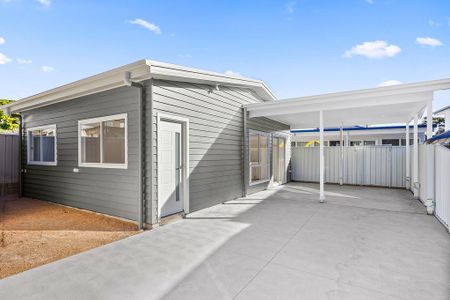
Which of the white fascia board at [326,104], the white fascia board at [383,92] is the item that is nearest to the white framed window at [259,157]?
the white fascia board at [326,104]

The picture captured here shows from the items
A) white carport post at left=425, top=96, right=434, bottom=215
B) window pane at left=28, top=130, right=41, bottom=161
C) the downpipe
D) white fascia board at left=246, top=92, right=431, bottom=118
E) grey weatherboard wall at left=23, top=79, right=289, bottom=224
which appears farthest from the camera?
window pane at left=28, top=130, right=41, bottom=161

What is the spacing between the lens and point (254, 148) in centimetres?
803

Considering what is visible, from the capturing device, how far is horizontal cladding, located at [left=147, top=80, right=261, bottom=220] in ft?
15.9

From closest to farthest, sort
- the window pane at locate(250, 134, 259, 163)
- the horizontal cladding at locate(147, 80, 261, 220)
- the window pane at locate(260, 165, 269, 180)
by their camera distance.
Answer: the horizontal cladding at locate(147, 80, 261, 220) → the window pane at locate(250, 134, 259, 163) → the window pane at locate(260, 165, 269, 180)

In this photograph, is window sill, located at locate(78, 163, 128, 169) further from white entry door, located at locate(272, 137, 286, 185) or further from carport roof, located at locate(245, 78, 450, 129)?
white entry door, located at locate(272, 137, 286, 185)

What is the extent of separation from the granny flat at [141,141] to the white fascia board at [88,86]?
0.02m

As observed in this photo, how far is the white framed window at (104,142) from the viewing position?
15.7 ft

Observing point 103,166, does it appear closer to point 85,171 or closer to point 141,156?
point 85,171

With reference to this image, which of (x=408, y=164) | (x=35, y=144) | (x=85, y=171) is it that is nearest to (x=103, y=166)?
(x=85, y=171)

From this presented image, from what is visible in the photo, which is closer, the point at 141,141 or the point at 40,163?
the point at 141,141

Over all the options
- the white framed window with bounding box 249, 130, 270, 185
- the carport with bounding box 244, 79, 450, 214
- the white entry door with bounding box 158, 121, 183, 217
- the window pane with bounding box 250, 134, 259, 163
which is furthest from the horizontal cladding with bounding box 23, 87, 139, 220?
the window pane with bounding box 250, 134, 259, 163

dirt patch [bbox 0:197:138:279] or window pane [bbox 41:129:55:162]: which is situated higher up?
window pane [bbox 41:129:55:162]

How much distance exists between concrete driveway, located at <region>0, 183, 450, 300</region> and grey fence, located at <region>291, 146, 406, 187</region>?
17.0ft

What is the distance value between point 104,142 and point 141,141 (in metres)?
1.34
